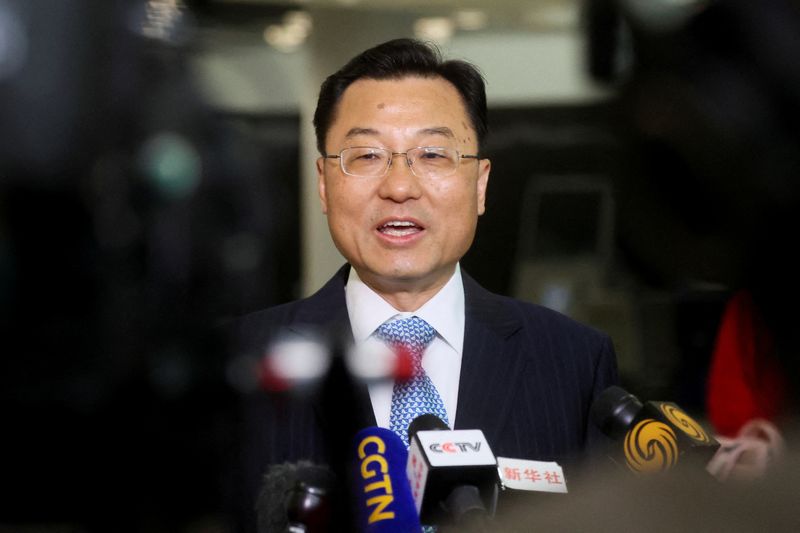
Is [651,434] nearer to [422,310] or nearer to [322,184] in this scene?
[422,310]

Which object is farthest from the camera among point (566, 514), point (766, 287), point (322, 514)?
point (766, 287)

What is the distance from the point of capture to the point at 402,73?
1.28 metres

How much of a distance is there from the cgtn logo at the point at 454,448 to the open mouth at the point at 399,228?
349 mm

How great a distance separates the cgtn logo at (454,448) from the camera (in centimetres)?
96

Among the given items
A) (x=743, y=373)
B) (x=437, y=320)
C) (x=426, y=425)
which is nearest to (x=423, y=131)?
(x=437, y=320)

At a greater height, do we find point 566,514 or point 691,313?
point 566,514

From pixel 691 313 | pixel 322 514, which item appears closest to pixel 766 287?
pixel 691 313

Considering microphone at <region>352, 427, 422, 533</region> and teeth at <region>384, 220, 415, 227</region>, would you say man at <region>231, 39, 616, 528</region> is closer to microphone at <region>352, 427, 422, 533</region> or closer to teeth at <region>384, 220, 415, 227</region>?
teeth at <region>384, 220, 415, 227</region>

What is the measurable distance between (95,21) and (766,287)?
1.13 m

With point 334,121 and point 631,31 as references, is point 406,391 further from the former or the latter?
point 631,31

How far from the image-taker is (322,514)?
3.40ft

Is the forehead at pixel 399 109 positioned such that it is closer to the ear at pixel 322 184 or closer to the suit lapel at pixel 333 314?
the ear at pixel 322 184

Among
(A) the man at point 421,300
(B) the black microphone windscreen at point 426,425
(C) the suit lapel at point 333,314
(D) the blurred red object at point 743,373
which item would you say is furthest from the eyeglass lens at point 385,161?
(D) the blurred red object at point 743,373

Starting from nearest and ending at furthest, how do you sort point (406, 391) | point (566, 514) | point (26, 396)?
1. point (566, 514)
2. point (406, 391)
3. point (26, 396)
